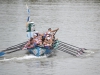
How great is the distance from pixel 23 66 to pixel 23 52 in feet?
14.3

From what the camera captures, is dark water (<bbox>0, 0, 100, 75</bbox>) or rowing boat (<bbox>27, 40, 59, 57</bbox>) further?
rowing boat (<bbox>27, 40, 59, 57</bbox>)

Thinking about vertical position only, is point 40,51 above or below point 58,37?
above

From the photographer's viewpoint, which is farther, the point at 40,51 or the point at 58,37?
the point at 58,37

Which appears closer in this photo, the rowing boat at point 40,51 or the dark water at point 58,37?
the dark water at point 58,37

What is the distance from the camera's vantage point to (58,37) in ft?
139

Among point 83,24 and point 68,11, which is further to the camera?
point 68,11

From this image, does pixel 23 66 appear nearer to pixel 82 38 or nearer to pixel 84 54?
pixel 84 54

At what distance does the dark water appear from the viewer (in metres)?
28.6

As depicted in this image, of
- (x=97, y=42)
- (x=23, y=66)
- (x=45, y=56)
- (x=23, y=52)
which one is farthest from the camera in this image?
(x=97, y=42)

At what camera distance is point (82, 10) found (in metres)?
69.6

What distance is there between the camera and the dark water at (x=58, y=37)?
28562 millimetres

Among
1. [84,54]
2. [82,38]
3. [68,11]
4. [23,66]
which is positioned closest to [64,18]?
[68,11]

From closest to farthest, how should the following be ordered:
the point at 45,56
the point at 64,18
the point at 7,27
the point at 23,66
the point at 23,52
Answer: the point at 23,66, the point at 45,56, the point at 23,52, the point at 7,27, the point at 64,18

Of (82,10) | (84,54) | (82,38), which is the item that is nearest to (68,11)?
(82,10)
